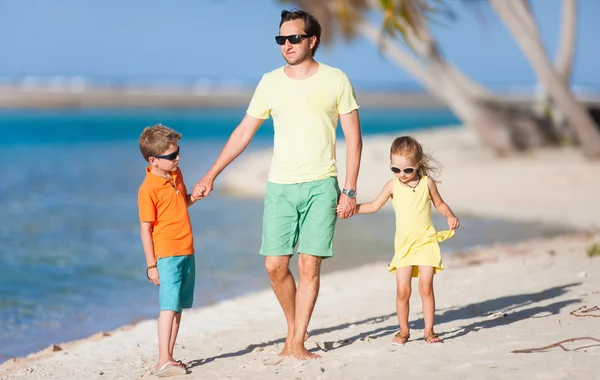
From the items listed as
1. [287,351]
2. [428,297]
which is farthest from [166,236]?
[428,297]

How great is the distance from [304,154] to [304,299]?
837 millimetres

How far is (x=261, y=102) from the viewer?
216 inches

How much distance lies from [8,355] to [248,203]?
880cm

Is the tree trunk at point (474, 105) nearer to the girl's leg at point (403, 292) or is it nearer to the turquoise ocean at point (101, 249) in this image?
the turquoise ocean at point (101, 249)

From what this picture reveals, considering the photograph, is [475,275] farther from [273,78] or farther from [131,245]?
[131,245]

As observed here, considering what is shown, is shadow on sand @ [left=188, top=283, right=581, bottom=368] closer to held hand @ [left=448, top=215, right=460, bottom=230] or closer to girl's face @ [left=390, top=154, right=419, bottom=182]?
held hand @ [left=448, top=215, right=460, bottom=230]

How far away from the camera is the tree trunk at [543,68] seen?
16719mm

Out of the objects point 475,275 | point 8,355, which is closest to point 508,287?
point 475,275

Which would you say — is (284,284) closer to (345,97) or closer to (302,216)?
(302,216)

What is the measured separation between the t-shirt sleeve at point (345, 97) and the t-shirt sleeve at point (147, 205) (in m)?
1.17

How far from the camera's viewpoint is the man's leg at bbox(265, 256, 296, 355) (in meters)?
5.49

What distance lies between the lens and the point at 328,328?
22.3 ft

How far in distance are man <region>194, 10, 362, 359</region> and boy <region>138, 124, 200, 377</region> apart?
223mm

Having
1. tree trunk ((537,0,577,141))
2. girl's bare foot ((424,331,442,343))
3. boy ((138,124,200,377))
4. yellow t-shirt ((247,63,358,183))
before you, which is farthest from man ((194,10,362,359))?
tree trunk ((537,0,577,141))
